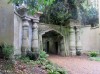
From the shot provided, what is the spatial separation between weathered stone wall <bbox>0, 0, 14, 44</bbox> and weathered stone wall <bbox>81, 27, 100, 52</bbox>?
36.7ft

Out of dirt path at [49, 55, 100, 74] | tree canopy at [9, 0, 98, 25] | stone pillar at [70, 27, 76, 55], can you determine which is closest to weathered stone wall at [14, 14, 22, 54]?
dirt path at [49, 55, 100, 74]

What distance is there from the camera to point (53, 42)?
1895cm

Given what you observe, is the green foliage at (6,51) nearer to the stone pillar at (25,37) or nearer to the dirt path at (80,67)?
the dirt path at (80,67)

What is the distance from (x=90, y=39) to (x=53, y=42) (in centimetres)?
377

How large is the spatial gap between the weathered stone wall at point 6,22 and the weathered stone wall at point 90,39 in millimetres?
11183

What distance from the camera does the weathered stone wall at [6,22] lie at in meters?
8.41

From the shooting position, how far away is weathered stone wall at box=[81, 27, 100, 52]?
1888 centimetres

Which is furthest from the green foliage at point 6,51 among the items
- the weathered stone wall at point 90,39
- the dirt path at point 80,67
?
the weathered stone wall at point 90,39

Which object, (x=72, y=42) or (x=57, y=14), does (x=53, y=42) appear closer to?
(x=72, y=42)

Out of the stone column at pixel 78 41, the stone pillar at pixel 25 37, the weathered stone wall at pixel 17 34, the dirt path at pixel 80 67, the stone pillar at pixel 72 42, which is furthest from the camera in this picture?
the stone column at pixel 78 41

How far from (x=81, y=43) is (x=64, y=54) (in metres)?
2.60

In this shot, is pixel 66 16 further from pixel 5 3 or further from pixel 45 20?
pixel 5 3

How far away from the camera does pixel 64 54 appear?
16.6 meters

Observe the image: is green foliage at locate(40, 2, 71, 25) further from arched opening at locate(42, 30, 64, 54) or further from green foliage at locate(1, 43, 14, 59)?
green foliage at locate(1, 43, 14, 59)
